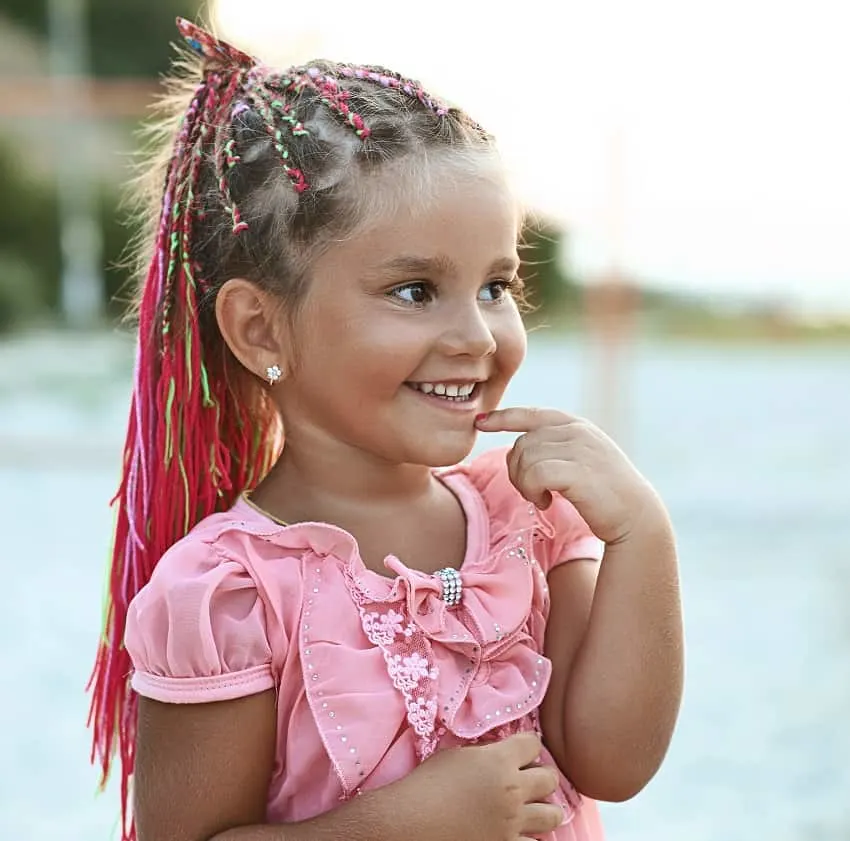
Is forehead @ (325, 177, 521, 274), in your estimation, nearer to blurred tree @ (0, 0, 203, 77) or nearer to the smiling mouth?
the smiling mouth

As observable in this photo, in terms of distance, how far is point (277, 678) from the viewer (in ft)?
4.43

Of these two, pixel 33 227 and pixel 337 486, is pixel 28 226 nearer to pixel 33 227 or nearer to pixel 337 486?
pixel 33 227

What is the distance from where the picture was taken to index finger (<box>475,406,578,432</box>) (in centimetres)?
146

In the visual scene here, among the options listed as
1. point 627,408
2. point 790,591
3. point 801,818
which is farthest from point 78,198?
point 801,818

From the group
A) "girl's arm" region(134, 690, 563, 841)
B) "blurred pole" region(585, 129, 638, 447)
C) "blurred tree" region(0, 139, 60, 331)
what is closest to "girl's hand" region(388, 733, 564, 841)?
"girl's arm" region(134, 690, 563, 841)

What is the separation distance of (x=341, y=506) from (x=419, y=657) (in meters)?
0.22

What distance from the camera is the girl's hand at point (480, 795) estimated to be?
4.35 ft

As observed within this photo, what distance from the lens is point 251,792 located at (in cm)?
134

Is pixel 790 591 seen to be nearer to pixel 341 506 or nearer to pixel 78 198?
pixel 341 506

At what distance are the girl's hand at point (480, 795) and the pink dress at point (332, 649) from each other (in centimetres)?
4

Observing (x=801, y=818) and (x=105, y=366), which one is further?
(x=105, y=366)

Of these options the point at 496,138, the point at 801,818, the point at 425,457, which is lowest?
the point at 801,818

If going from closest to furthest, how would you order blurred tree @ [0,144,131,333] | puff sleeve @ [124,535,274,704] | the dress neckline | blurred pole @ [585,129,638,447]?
1. puff sleeve @ [124,535,274,704]
2. the dress neckline
3. blurred pole @ [585,129,638,447]
4. blurred tree @ [0,144,131,333]

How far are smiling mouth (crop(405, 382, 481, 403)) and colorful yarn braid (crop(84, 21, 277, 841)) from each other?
1.00ft
